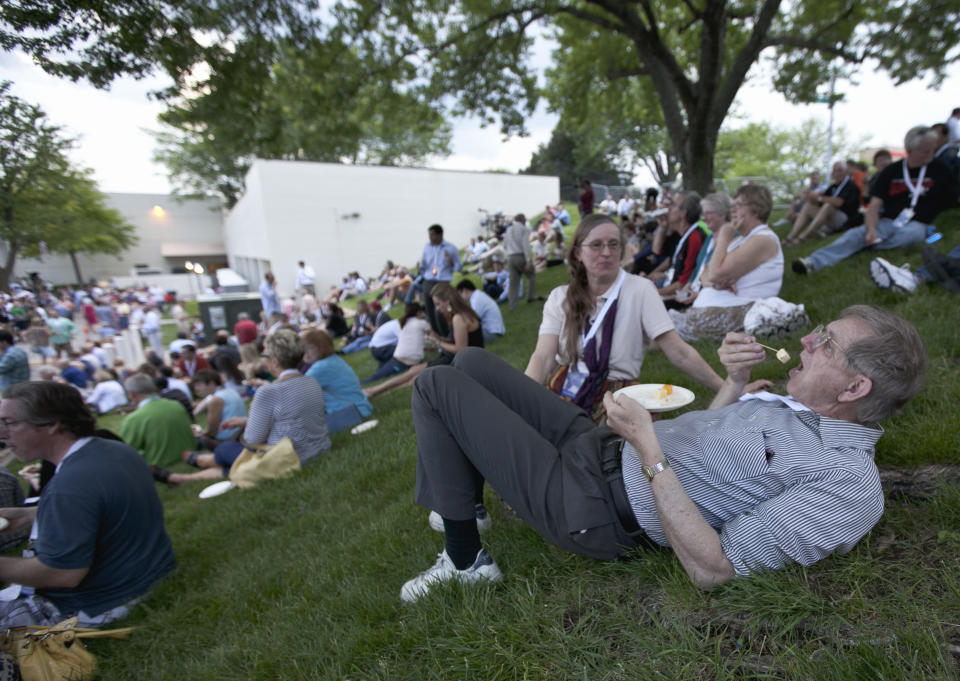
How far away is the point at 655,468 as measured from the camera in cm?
164

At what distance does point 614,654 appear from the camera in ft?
5.32

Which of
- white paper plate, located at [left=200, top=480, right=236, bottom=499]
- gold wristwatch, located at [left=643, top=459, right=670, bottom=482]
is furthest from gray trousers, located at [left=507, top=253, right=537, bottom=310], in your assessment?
gold wristwatch, located at [left=643, top=459, right=670, bottom=482]

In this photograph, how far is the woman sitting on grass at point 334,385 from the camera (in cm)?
567

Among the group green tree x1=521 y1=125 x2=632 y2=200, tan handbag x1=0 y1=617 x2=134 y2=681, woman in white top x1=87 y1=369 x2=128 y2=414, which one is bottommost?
woman in white top x1=87 y1=369 x2=128 y2=414

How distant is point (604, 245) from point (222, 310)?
2069 centimetres

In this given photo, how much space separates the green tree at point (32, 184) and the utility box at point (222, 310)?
15.4 meters

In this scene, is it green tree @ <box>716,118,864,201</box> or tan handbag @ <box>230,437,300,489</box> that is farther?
green tree @ <box>716,118,864,201</box>

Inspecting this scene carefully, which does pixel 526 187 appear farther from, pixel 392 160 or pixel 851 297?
pixel 851 297

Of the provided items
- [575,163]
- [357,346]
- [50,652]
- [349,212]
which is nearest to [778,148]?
[575,163]

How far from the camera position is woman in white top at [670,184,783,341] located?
4363 millimetres

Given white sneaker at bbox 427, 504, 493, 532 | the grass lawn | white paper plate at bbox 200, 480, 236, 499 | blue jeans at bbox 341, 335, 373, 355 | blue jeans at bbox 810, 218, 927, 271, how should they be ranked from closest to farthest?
the grass lawn < white sneaker at bbox 427, 504, 493, 532 < white paper plate at bbox 200, 480, 236, 499 < blue jeans at bbox 810, 218, 927, 271 < blue jeans at bbox 341, 335, 373, 355

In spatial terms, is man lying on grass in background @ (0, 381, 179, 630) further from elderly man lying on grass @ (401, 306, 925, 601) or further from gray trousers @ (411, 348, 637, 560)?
gray trousers @ (411, 348, 637, 560)

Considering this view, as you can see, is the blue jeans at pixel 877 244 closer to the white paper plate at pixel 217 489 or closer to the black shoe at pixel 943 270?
the black shoe at pixel 943 270

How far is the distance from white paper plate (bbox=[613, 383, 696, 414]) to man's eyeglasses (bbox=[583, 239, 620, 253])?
2.77 feet
